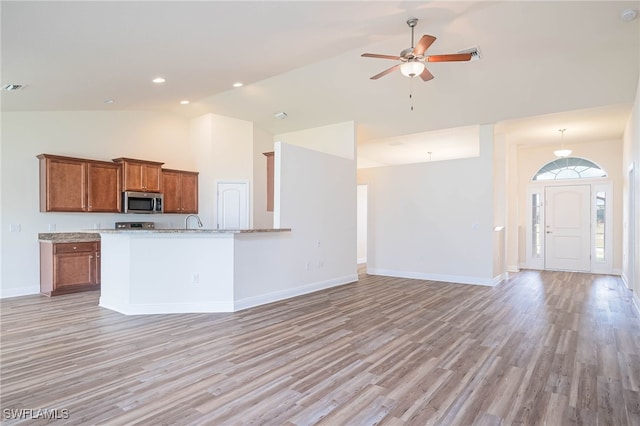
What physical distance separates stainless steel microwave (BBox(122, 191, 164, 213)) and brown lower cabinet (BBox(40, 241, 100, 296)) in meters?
0.89

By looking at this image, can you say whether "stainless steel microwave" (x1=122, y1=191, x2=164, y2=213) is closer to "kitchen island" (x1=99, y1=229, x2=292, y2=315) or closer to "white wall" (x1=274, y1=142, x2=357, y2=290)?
"kitchen island" (x1=99, y1=229, x2=292, y2=315)

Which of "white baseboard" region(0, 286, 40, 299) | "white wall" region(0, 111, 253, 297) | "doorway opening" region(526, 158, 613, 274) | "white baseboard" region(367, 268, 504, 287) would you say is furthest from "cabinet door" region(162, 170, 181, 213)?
"doorway opening" region(526, 158, 613, 274)

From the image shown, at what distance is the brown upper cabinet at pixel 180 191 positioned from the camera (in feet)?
24.2

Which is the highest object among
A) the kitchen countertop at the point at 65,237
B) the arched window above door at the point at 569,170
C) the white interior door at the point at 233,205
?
the arched window above door at the point at 569,170

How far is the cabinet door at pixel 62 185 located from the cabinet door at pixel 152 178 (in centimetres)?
101

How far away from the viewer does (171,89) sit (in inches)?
228

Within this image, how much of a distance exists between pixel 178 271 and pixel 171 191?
10.9 ft

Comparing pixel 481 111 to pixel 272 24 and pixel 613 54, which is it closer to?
pixel 613 54

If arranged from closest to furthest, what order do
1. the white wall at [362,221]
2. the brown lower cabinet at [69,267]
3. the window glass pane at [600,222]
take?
1. the brown lower cabinet at [69,267]
2. the window glass pane at [600,222]
3. the white wall at [362,221]

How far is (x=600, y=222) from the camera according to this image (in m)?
8.23

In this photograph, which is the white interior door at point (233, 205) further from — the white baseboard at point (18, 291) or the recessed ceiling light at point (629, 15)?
the recessed ceiling light at point (629, 15)

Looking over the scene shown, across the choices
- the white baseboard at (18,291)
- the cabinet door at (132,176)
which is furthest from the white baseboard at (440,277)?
the white baseboard at (18,291)

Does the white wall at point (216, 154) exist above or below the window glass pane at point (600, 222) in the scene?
above

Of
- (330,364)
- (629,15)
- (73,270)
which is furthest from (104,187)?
(629,15)
